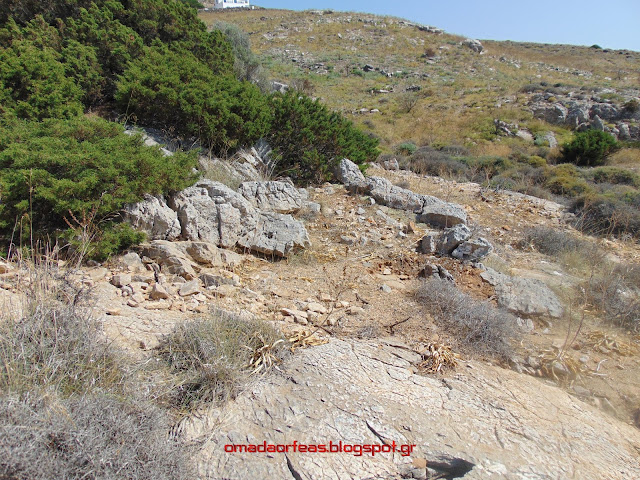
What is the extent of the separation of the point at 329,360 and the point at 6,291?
2.24 m

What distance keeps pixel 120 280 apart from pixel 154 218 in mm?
876

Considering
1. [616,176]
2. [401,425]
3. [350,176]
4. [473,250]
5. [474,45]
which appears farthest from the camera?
[474,45]

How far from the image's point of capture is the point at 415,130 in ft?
48.1

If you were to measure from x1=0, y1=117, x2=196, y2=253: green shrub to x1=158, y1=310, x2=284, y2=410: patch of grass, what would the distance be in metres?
1.40

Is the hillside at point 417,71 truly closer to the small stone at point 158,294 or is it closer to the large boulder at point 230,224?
the large boulder at point 230,224

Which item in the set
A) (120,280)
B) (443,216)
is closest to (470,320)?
(443,216)

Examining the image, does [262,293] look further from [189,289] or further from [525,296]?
[525,296]

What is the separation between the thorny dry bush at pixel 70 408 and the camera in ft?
4.23

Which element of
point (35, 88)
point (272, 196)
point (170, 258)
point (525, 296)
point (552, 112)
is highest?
point (552, 112)

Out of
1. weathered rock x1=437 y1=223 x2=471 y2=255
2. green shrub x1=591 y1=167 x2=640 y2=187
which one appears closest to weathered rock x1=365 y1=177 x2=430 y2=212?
weathered rock x1=437 y1=223 x2=471 y2=255

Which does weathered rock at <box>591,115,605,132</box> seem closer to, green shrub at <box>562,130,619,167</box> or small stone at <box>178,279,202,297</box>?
green shrub at <box>562,130,619,167</box>

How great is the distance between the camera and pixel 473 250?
14.6 feet

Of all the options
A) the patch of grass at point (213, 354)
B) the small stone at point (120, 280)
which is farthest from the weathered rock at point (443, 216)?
the small stone at point (120, 280)

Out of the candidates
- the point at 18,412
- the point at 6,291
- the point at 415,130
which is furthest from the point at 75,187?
the point at 415,130
